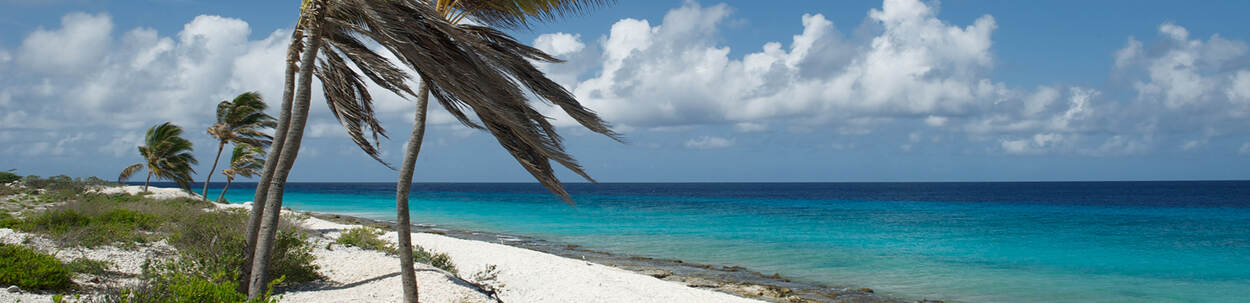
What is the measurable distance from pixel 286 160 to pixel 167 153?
25679 millimetres

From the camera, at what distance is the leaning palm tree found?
84.5 ft

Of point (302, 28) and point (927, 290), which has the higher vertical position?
point (302, 28)

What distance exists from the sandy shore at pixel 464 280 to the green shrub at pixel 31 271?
27cm

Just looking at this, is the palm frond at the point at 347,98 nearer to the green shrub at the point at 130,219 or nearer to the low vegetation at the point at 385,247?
the low vegetation at the point at 385,247

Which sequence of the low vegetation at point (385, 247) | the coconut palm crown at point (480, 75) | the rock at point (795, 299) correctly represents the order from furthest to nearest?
1. the rock at point (795, 299)
2. the low vegetation at point (385, 247)
3. the coconut palm crown at point (480, 75)

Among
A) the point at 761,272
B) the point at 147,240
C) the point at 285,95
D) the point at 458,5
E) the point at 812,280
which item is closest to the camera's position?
the point at 285,95

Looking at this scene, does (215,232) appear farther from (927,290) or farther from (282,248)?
(927,290)

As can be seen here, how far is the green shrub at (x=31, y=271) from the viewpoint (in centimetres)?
616

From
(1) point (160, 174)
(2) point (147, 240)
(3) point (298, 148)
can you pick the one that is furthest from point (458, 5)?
(1) point (160, 174)

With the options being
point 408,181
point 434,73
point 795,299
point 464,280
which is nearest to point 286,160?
point 408,181

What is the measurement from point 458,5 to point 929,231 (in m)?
27.3

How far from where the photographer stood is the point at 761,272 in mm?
15688

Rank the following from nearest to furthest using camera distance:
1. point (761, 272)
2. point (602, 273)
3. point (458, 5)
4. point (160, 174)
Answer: point (458, 5) → point (602, 273) → point (761, 272) → point (160, 174)

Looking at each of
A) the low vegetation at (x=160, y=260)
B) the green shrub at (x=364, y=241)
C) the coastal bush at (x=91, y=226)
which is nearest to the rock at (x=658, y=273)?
the green shrub at (x=364, y=241)
